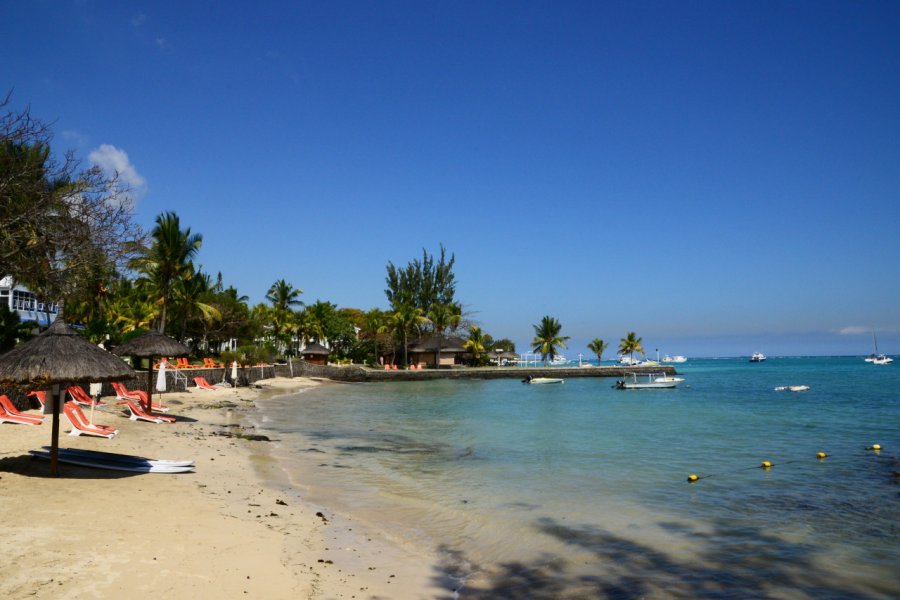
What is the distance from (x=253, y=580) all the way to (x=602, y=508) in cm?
650

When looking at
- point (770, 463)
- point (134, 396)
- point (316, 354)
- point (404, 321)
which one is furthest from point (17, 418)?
point (404, 321)

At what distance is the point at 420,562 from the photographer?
7.00 m

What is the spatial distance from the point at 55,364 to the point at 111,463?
190 centimetres

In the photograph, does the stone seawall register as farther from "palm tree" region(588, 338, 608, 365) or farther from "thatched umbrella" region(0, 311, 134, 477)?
"thatched umbrella" region(0, 311, 134, 477)

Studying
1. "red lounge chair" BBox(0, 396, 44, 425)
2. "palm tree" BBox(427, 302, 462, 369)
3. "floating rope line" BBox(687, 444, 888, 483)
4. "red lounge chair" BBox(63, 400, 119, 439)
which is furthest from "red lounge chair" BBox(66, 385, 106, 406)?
"palm tree" BBox(427, 302, 462, 369)

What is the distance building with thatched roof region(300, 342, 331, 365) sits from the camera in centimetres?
6025

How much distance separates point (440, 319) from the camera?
6712 cm

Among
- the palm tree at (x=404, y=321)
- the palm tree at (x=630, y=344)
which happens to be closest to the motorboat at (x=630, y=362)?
the palm tree at (x=630, y=344)

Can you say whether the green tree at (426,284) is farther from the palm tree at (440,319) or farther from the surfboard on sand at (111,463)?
the surfboard on sand at (111,463)

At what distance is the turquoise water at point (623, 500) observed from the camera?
6879 millimetres

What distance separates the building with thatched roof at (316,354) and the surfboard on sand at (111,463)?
51120 mm

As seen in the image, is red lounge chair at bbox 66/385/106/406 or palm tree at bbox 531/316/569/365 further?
palm tree at bbox 531/316/569/365

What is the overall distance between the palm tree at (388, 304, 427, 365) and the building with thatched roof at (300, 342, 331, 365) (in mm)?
7839

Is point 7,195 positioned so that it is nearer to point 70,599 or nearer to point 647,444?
point 70,599
